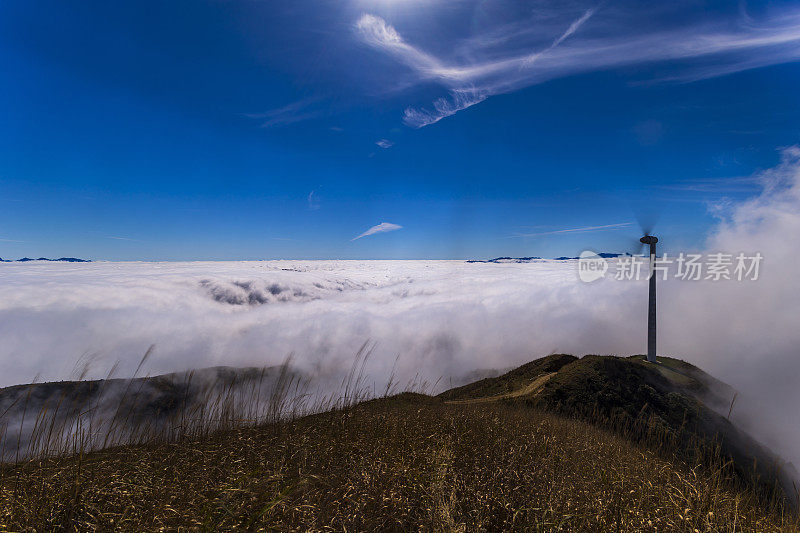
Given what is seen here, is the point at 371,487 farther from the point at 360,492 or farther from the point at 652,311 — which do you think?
the point at 652,311

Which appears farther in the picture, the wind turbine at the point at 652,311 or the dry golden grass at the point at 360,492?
the wind turbine at the point at 652,311

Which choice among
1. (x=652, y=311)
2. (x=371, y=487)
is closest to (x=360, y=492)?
(x=371, y=487)

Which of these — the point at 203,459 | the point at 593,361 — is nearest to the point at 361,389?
the point at 203,459

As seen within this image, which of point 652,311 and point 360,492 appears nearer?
point 360,492

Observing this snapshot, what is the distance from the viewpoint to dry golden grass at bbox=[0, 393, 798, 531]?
3576 millimetres

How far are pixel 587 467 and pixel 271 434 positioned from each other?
17.8 ft

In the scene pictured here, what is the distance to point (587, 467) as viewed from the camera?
5.44m

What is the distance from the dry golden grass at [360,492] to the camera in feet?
11.7

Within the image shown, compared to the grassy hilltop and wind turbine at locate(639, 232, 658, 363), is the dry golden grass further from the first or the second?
wind turbine at locate(639, 232, 658, 363)

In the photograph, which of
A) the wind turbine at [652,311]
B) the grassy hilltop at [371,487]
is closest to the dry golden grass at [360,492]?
the grassy hilltop at [371,487]

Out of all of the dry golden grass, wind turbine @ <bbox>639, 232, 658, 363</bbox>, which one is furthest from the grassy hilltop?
wind turbine @ <bbox>639, 232, 658, 363</bbox>

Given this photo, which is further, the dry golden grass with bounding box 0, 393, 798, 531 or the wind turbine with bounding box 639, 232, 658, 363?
the wind turbine with bounding box 639, 232, 658, 363

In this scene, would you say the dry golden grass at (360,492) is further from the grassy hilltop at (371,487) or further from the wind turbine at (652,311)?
the wind turbine at (652,311)

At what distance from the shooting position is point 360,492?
4.12 metres
